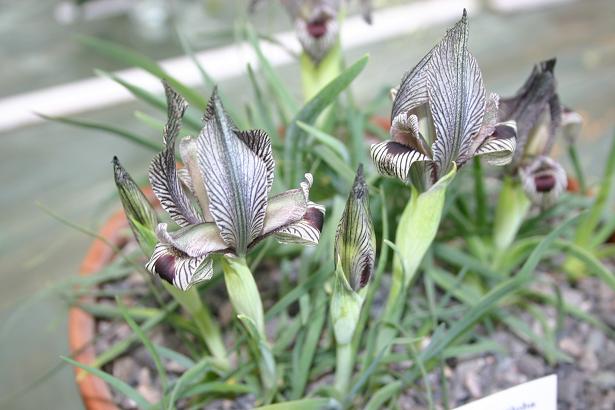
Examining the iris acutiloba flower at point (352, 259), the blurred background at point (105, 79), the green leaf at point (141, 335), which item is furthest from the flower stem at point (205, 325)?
the blurred background at point (105, 79)

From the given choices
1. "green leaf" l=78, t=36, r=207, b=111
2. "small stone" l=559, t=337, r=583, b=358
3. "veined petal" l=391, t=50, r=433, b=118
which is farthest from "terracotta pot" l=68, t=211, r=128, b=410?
"small stone" l=559, t=337, r=583, b=358

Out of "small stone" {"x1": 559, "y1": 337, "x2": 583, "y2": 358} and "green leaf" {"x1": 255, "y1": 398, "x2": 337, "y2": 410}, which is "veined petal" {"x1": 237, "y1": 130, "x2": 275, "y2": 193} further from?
"small stone" {"x1": 559, "y1": 337, "x2": 583, "y2": 358}

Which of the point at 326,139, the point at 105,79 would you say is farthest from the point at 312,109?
the point at 105,79

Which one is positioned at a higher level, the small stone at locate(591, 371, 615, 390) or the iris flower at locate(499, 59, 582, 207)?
the iris flower at locate(499, 59, 582, 207)

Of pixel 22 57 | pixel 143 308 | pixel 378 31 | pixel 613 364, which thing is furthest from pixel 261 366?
pixel 22 57

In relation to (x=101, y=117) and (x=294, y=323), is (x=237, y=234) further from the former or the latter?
(x=101, y=117)

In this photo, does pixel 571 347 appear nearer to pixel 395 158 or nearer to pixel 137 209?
pixel 395 158

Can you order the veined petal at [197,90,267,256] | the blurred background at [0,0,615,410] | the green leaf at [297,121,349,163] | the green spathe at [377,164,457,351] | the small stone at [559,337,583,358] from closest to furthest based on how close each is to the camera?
the veined petal at [197,90,267,256] → the green spathe at [377,164,457,351] → the green leaf at [297,121,349,163] → the small stone at [559,337,583,358] → the blurred background at [0,0,615,410]
